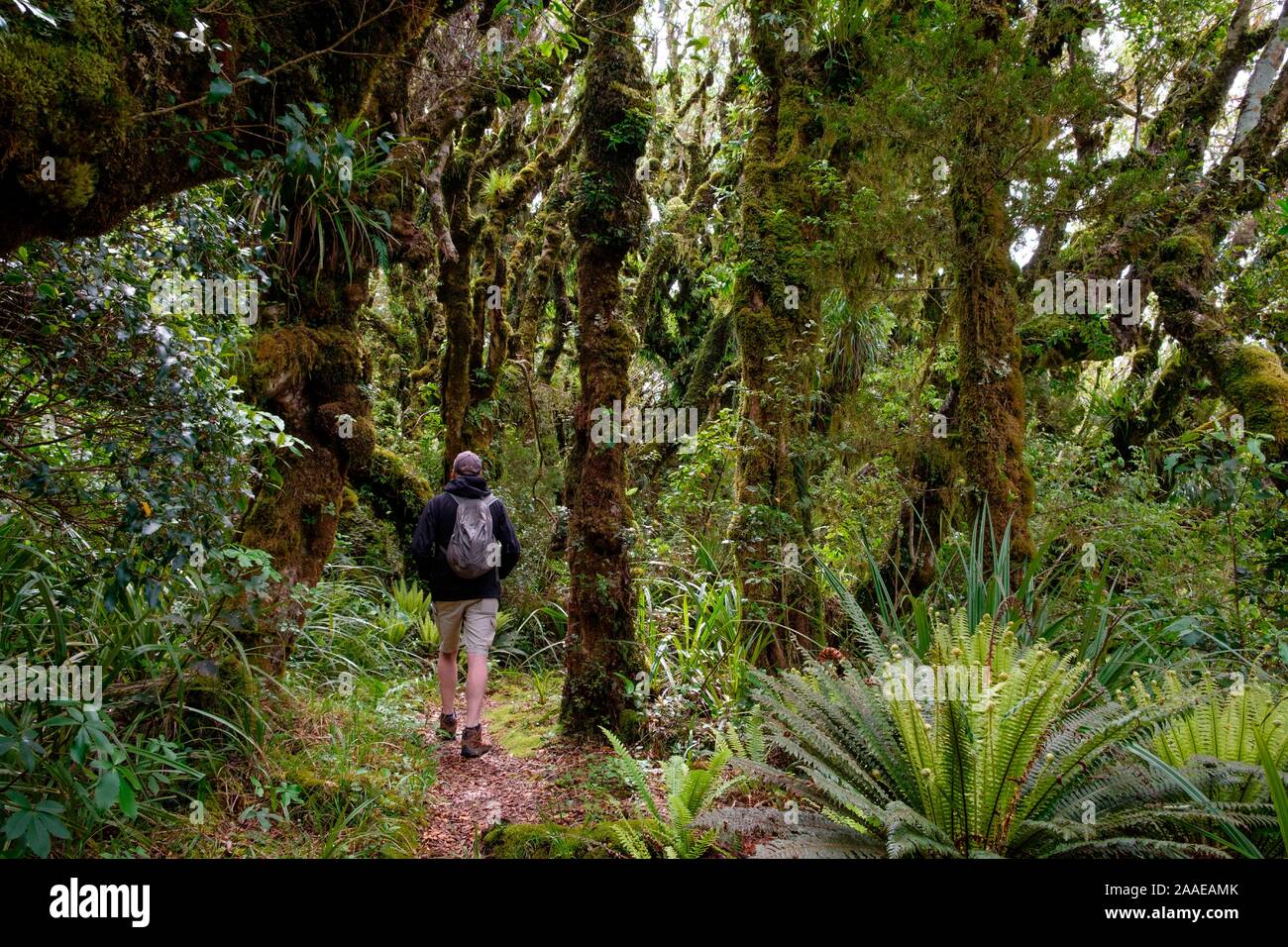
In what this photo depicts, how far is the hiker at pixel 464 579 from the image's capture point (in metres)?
4.85

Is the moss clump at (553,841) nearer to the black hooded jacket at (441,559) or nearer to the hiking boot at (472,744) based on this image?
the hiking boot at (472,744)

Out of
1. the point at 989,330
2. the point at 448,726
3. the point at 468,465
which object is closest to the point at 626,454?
the point at 468,465

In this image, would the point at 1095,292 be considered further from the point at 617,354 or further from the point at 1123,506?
the point at 617,354

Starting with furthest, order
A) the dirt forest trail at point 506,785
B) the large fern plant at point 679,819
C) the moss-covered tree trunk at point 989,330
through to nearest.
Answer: the moss-covered tree trunk at point 989,330 < the dirt forest trail at point 506,785 < the large fern plant at point 679,819

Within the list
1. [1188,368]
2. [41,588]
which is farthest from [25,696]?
[1188,368]

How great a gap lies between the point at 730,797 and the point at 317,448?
317cm

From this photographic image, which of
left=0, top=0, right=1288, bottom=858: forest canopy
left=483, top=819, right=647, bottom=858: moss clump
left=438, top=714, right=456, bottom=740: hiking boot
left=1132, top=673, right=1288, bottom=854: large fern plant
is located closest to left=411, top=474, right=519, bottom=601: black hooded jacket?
left=0, top=0, right=1288, bottom=858: forest canopy

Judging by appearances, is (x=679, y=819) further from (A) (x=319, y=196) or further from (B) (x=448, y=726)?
(A) (x=319, y=196)

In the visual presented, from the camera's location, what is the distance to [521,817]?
3904mm

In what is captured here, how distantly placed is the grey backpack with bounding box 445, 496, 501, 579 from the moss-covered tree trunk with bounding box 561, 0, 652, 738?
60 centimetres

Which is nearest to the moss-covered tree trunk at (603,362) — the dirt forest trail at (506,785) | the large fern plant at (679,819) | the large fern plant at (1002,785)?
the dirt forest trail at (506,785)

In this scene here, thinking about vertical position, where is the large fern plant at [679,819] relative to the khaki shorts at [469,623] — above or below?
below

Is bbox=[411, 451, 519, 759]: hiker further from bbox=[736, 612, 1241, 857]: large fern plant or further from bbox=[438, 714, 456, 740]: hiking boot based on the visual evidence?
bbox=[736, 612, 1241, 857]: large fern plant

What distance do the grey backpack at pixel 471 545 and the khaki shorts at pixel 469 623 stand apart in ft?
0.76
